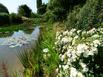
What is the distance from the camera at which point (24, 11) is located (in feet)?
126

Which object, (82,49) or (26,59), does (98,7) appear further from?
(82,49)

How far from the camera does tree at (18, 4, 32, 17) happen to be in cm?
3844

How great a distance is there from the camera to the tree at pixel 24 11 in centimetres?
3844

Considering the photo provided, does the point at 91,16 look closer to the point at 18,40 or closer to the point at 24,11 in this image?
the point at 18,40

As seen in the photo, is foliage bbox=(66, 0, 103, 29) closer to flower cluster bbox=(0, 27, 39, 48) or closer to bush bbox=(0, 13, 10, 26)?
flower cluster bbox=(0, 27, 39, 48)

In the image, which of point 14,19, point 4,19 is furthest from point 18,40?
point 14,19

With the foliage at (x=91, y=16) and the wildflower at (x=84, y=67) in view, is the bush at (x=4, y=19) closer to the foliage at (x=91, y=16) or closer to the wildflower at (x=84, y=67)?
the foliage at (x=91, y=16)

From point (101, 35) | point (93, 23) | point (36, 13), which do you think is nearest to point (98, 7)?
point (93, 23)

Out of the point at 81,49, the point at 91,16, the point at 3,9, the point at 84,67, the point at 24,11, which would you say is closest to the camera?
the point at 84,67

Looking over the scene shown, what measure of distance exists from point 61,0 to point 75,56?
11.5 meters

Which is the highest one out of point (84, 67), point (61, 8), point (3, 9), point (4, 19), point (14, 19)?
point (61, 8)

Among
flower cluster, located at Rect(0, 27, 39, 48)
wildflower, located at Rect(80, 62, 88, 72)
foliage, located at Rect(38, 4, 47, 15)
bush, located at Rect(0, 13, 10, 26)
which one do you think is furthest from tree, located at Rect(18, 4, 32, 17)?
wildflower, located at Rect(80, 62, 88, 72)

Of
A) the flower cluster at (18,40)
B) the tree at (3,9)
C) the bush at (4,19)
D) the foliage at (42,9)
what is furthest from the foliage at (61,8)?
the tree at (3,9)

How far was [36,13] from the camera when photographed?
41.0 meters
